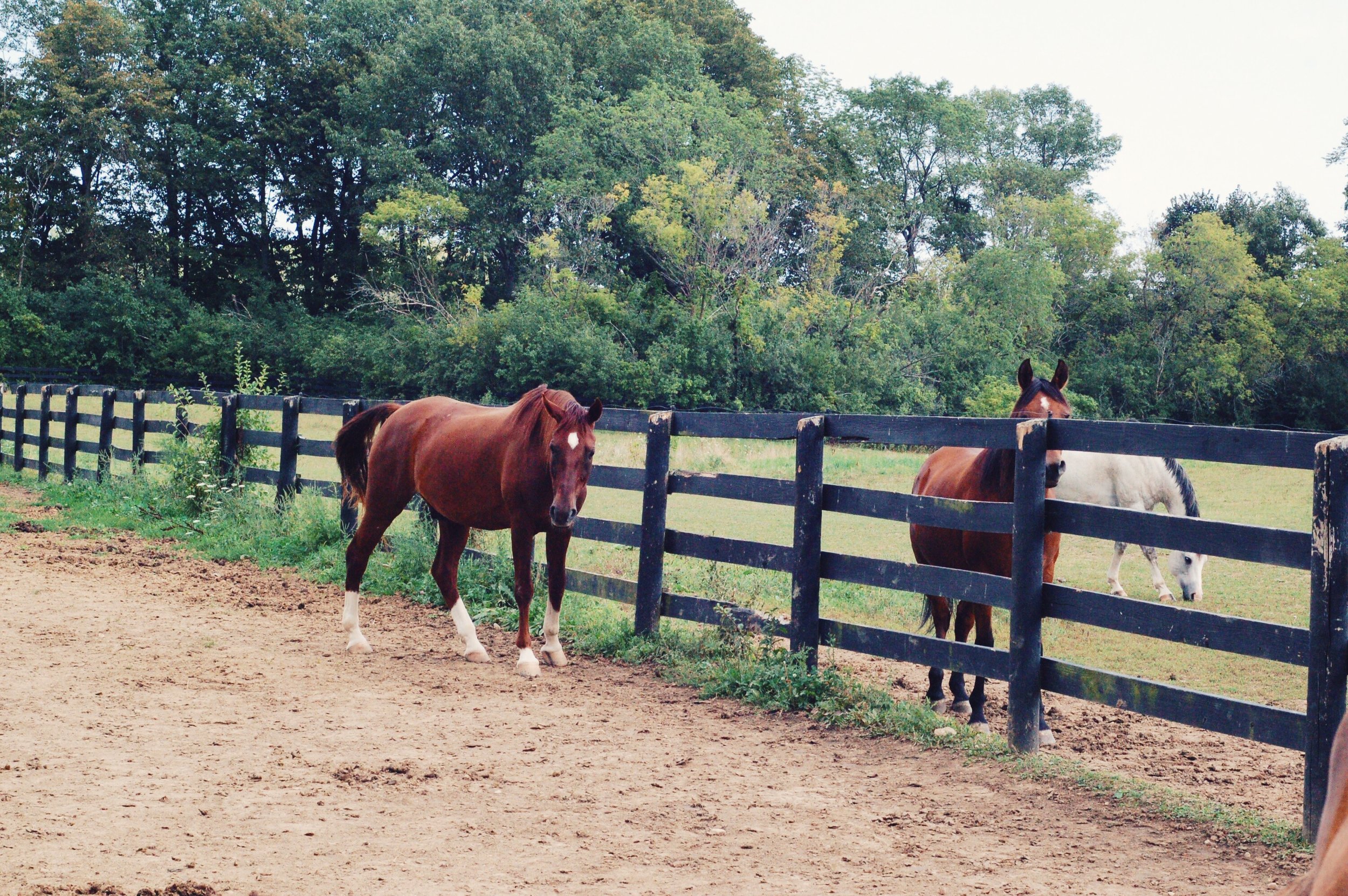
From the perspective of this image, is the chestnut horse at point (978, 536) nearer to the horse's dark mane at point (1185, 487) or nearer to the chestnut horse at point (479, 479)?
the chestnut horse at point (479, 479)

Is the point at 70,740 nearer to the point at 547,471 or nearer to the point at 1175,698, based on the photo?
the point at 547,471

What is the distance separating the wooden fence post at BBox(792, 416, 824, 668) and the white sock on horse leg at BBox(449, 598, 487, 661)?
6.64 feet

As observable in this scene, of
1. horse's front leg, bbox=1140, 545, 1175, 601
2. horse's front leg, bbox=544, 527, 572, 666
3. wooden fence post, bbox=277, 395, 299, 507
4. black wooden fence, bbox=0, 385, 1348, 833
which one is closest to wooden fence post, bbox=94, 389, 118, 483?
wooden fence post, bbox=277, 395, 299, 507

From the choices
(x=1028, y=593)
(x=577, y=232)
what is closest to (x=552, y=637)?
(x=1028, y=593)

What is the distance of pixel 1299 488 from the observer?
64.0ft

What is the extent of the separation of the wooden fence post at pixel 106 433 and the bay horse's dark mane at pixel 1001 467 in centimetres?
1175

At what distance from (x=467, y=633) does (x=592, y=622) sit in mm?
831

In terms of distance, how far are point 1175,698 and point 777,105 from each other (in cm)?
4585

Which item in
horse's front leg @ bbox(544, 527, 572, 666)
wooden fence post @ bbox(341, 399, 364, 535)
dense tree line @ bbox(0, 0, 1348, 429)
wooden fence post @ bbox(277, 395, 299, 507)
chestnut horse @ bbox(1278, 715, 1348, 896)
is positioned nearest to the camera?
chestnut horse @ bbox(1278, 715, 1348, 896)

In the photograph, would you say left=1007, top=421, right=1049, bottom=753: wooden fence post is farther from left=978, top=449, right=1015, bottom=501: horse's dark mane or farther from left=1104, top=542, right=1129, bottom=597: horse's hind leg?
left=1104, top=542, right=1129, bottom=597: horse's hind leg

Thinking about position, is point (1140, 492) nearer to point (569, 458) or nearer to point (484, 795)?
point (569, 458)

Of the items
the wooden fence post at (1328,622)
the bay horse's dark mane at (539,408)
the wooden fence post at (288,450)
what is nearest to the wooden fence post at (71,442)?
the wooden fence post at (288,450)

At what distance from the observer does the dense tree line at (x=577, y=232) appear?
113ft

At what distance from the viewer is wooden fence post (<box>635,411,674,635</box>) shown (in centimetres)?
670
